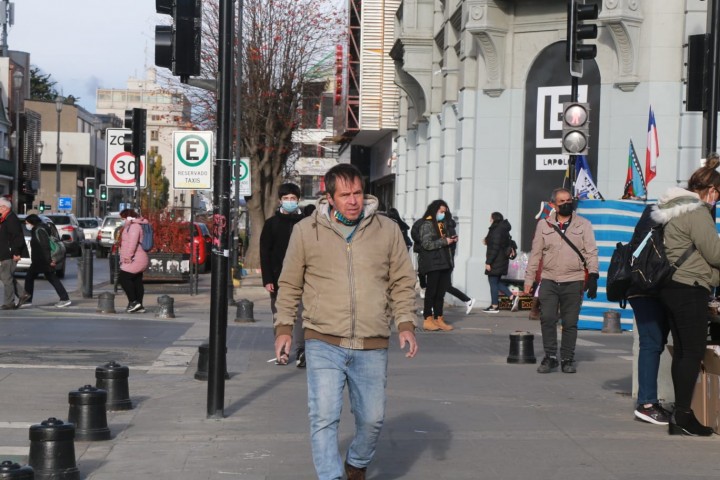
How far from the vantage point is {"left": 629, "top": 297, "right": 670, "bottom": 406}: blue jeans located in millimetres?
9305

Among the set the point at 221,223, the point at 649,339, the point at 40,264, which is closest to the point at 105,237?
the point at 40,264

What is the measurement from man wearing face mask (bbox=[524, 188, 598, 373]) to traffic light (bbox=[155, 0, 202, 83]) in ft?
14.9

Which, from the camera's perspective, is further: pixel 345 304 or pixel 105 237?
pixel 105 237

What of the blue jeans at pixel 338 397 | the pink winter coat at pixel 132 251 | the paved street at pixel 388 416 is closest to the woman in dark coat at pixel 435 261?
the paved street at pixel 388 416

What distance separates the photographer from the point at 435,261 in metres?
17.9

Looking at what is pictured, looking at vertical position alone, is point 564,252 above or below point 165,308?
above

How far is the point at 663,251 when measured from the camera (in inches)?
345

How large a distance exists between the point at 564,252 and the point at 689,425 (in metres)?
3.71

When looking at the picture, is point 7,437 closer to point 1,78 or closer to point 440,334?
point 440,334

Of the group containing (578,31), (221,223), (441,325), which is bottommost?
(441,325)

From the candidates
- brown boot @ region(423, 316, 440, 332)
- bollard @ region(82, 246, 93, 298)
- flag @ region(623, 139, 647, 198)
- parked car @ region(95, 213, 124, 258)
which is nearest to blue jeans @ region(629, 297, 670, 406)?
brown boot @ region(423, 316, 440, 332)

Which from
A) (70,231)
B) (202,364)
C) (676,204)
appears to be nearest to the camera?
(676,204)

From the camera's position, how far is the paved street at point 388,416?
25.2 ft

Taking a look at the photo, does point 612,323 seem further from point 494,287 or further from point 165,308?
point 165,308
